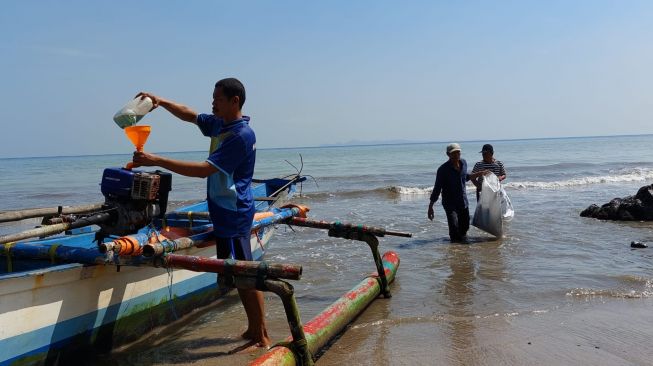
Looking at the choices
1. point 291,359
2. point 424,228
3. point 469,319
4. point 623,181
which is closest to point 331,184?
point 623,181

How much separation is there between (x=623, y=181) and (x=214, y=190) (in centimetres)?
2336

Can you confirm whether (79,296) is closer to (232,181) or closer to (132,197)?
(132,197)

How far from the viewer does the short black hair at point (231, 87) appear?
387 centimetres

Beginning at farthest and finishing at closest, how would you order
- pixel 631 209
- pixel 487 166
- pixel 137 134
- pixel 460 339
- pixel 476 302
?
pixel 631 209 < pixel 487 166 < pixel 476 302 < pixel 460 339 < pixel 137 134

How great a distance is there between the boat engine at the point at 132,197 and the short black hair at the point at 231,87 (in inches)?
Result: 30.4

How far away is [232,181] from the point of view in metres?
3.85

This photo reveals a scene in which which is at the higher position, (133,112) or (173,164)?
(133,112)

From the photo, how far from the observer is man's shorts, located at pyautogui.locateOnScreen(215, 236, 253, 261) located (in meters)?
3.99

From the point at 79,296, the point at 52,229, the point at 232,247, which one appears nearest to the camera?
the point at 79,296

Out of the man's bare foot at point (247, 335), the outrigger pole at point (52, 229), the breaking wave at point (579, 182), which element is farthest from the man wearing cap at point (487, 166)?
the breaking wave at point (579, 182)

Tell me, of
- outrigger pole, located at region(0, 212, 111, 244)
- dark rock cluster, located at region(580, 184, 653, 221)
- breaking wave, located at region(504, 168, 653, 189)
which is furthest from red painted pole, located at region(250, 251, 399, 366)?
breaking wave, located at region(504, 168, 653, 189)

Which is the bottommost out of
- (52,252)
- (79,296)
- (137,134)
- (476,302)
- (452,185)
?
(476,302)

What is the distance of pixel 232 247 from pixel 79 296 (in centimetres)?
115

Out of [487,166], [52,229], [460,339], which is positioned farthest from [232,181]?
[487,166]
